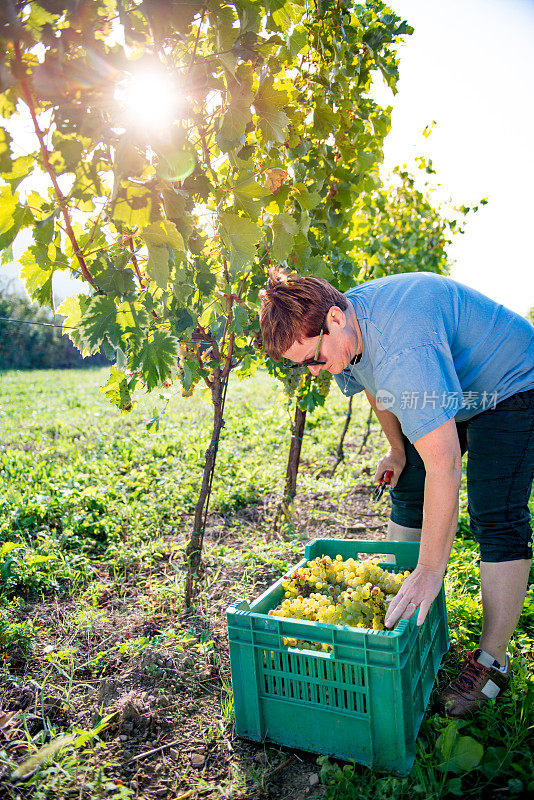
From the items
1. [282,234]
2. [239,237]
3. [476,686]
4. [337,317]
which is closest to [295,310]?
[337,317]

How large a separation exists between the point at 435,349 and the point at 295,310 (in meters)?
0.46

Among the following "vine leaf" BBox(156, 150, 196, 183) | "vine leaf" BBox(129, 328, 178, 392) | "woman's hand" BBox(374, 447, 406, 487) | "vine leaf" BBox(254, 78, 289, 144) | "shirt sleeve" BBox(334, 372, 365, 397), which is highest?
"vine leaf" BBox(254, 78, 289, 144)

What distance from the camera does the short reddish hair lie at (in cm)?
174

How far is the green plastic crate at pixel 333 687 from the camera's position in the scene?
149cm

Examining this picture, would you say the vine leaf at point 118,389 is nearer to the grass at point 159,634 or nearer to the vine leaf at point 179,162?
the vine leaf at point 179,162

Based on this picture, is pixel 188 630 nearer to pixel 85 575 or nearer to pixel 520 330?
pixel 85 575

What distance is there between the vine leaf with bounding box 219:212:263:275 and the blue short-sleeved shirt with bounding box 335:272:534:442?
1.34ft

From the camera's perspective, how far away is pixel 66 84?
1.44m

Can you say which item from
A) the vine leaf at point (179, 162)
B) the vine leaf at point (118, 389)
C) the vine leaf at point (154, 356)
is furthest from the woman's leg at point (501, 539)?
the vine leaf at point (118, 389)

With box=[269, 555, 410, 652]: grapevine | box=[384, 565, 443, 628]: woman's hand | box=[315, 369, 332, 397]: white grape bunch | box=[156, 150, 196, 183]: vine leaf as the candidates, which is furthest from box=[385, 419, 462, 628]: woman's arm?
box=[315, 369, 332, 397]: white grape bunch

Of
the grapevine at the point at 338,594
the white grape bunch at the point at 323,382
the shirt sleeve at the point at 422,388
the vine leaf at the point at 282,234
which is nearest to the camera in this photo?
Result: the shirt sleeve at the point at 422,388

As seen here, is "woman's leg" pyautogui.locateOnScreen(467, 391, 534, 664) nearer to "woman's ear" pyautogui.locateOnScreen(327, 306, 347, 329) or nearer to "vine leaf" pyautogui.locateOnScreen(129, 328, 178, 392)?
"woman's ear" pyautogui.locateOnScreen(327, 306, 347, 329)

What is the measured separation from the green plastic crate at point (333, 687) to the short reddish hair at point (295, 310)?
34.6 inches

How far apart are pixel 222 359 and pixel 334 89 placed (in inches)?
58.4
